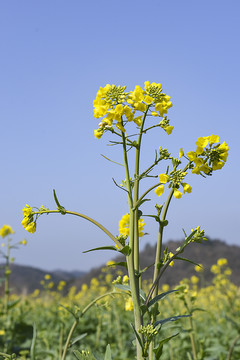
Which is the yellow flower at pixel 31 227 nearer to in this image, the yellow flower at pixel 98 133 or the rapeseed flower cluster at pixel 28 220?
the rapeseed flower cluster at pixel 28 220

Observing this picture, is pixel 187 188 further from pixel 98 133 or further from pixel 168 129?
pixel 98 133

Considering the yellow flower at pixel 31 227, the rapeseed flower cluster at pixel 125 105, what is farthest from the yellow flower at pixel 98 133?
the yellow flower at pixel 31 227

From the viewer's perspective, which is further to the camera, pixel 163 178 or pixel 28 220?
pixel 28 220

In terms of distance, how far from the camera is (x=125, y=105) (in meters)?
1.74

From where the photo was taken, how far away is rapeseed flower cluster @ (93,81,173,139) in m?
1.73

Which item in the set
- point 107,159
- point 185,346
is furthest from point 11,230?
point 107,159

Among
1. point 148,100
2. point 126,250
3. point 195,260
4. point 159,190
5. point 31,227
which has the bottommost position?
point 126,250

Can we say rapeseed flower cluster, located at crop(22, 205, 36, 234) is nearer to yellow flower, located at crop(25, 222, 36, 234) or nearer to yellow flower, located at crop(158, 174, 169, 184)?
yellow flower, located at crop(25, 222, 36, 234)

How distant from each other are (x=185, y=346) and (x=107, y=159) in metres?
2.90

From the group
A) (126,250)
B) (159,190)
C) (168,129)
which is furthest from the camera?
(168,129)

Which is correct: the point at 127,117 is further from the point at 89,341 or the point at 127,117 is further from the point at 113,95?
the point at 89,341

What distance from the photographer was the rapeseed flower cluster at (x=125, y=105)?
68.1 inches

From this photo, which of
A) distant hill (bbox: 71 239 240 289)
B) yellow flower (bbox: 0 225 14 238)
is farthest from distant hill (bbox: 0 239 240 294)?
yellow flower (bbox: 0 225 14 238)

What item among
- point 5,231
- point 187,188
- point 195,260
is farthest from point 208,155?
point 195,260
